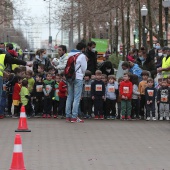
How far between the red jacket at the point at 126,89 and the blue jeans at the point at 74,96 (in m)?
1.74

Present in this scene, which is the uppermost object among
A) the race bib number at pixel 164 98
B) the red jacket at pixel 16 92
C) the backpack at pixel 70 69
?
the backpack at pixel 70 69

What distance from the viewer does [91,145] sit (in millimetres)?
12430

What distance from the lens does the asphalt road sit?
34.0ft

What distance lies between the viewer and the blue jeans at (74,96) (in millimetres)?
16125

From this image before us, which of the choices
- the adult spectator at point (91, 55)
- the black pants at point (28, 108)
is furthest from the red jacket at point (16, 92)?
the adult spectator at point (91, 55)

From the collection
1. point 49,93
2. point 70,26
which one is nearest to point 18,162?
point 49,93

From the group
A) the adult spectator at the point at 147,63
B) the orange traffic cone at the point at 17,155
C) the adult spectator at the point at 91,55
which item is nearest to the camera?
the orange traffic cone at the point at 17,155

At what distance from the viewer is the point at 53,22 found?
188 ft

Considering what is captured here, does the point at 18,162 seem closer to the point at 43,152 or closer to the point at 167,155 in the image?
the point at 43,152

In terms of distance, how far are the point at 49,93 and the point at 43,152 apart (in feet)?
22.4

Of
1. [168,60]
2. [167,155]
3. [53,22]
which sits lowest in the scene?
[167,155]

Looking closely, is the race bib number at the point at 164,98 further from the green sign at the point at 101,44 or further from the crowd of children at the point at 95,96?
the green sign at the point at 101,44

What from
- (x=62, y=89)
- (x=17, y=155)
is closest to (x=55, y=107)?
(x=62, y=89)

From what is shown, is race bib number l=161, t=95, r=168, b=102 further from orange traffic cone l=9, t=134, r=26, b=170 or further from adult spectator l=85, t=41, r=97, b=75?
orange traffic cone l=9, t=134, r=26, b=170
